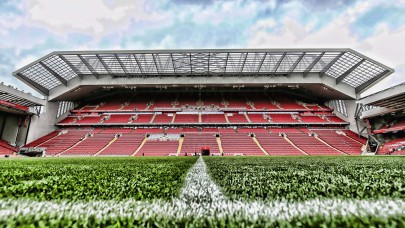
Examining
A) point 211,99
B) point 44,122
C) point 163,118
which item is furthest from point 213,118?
point 44,122

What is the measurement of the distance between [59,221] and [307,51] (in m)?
30.4

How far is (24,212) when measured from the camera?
864 mm

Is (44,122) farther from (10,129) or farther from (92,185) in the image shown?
(92,185)

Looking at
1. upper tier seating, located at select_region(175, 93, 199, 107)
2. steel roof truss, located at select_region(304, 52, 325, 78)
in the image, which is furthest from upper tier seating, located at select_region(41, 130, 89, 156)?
steel roof truss, located at select_region(304, 52, 325, 78)

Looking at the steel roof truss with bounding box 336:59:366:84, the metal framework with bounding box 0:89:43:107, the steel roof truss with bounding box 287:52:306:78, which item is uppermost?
the steel roof truss with bounding box 287:52:306:78

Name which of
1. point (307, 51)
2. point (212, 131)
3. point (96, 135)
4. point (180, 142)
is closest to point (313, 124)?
point (307, 51)

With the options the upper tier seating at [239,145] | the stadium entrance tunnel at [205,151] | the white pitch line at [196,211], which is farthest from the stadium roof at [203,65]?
the white pitch line at [196,211]

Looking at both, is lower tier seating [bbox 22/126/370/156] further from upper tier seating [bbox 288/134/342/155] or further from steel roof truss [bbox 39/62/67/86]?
steel roof truss [bbox 39/62/67/86]

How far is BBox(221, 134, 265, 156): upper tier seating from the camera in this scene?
2804 centimetres

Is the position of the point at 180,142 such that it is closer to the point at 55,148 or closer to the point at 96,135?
the point at 96,135

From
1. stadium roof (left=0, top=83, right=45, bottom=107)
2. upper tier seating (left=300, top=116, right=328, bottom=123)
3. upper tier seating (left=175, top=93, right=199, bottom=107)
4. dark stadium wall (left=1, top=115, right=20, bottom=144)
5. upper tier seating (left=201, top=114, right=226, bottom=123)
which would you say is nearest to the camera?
stadium roof (left=0, top=83, right=45, bottom=107)

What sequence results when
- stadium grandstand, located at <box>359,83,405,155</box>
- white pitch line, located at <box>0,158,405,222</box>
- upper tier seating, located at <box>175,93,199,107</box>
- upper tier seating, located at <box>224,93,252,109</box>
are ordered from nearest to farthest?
white pitch line, located at <box>0,158,405,222</box> → stadium grandstand, located at <box>359,83,405,155</box> → upper tier seating, located at <box>224,93,252,109</box> → upper tier seating, located at <box>175,93,199,107</box>

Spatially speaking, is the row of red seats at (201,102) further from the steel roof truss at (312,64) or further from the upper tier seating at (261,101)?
the steel roof truss at (312,64)

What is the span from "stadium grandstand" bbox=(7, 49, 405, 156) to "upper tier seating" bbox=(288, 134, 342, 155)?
14cm
